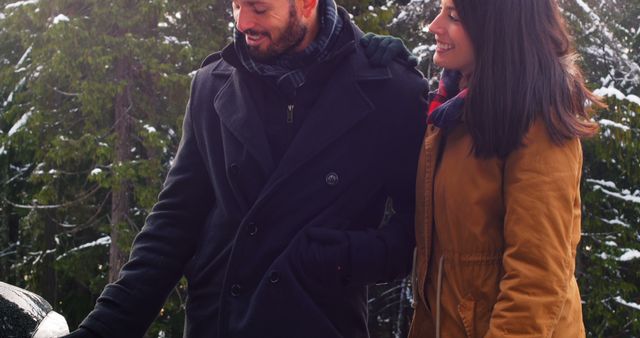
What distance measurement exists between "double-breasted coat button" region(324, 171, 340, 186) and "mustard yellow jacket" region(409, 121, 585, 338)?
253 mm

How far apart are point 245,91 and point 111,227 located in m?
10.8

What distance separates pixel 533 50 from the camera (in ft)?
8.61

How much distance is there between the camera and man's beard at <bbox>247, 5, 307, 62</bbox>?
2881 millimetres

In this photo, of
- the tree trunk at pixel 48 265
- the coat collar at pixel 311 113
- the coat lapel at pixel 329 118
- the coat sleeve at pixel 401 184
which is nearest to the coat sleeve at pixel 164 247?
the coat collar at pixel 311 113

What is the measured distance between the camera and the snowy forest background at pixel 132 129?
12.5 m

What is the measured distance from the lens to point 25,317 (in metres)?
2.66

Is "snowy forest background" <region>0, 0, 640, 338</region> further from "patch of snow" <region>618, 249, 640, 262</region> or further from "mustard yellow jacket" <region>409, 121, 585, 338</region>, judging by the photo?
"mustard yellow jacket" <region>409, 121, 585, 338</region>

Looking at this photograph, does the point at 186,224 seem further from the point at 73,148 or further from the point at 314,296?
the point at 73,148

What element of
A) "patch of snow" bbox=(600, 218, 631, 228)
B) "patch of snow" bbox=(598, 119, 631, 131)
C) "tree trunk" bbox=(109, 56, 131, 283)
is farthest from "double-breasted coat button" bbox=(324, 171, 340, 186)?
"patch of snow" bbox=(600, 218, 631, 228)

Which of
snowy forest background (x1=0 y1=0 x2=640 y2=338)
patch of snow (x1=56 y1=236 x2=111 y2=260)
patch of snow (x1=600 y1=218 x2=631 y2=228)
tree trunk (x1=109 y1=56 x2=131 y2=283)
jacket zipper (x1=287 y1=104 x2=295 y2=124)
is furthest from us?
patch of snow (x1=56 y1=236 x2=111 y2=260)

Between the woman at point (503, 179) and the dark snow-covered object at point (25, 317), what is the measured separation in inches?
43.8

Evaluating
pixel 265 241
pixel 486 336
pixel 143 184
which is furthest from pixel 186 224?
pixel 143 184

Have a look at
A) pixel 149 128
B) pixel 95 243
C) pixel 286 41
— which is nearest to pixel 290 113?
pixel 286 41

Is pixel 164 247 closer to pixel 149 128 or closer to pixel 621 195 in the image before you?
pixel 149 128
